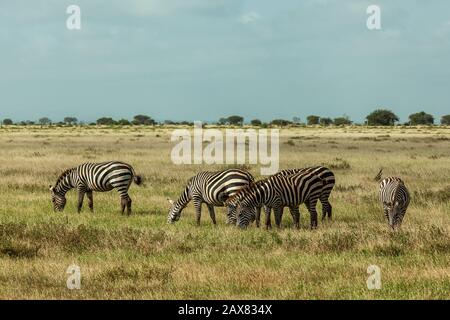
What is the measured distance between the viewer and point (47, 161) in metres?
33.9

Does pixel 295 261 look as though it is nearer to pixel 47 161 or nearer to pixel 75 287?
pixel 75 287

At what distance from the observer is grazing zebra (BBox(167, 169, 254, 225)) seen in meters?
15.2

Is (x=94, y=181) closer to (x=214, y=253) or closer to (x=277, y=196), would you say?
(x=277, y=196)

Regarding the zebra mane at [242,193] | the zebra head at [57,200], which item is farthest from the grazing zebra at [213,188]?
the zebra head at [57,200]

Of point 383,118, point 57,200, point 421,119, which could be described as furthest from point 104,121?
point 57,200

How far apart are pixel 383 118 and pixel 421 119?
1355 cm

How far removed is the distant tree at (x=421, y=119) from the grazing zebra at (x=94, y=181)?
180 meters

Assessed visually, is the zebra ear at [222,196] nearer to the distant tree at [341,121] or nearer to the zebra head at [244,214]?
the zebra head at [244,214]
